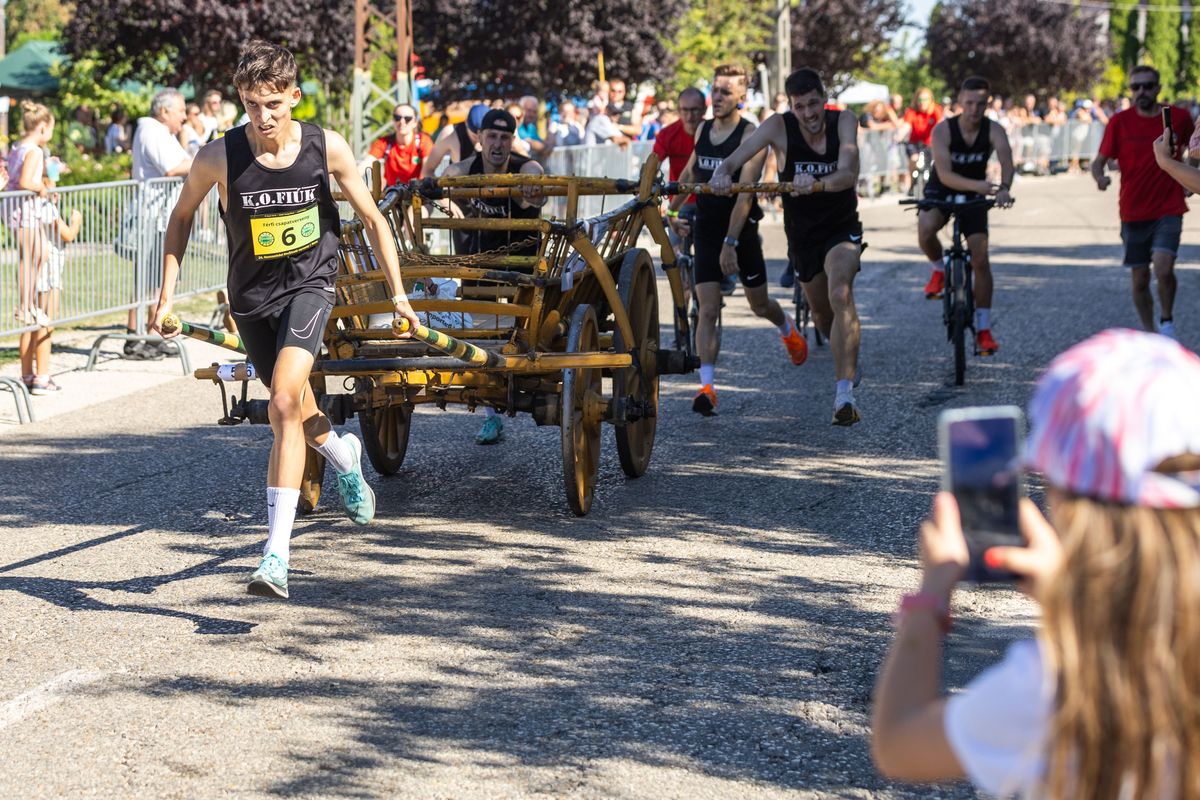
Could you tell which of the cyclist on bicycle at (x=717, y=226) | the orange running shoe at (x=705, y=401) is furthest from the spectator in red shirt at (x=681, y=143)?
the orange running shoe at (x=705, y=401)

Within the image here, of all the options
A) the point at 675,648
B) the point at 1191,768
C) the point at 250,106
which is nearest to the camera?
the point at 1191,768

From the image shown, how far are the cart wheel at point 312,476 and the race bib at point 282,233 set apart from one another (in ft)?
4.09

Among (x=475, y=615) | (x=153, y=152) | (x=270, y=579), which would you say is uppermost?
(x=153, y=152)

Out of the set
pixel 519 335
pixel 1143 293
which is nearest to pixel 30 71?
pixel 1143 293

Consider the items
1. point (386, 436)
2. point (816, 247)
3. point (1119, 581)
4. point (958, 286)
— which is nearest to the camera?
point (1119, 581)

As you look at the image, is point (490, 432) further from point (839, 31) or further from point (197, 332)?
point (839, 31)

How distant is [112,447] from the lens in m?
9.36

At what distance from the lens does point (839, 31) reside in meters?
43.5

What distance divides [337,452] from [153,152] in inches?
289

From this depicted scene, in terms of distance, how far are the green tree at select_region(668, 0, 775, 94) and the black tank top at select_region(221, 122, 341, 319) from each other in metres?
27.7

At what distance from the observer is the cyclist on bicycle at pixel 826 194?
9531 millimetres

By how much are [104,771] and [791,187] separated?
17.1 feet

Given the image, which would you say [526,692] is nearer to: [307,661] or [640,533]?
[307,661]

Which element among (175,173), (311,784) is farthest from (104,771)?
(175,173)
